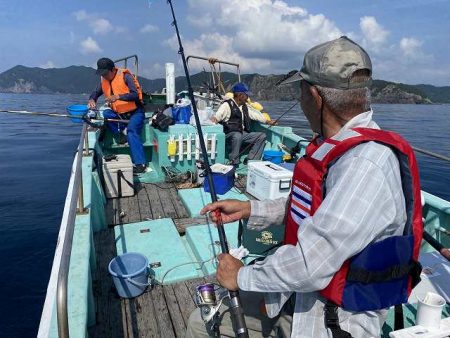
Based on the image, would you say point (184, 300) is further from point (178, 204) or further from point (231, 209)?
point (178, 204)

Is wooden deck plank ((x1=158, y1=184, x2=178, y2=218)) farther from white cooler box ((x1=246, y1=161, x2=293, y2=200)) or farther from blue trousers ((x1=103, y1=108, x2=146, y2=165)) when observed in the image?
white cooler box ((x1=246, y1=161, x2=293, y2=200))

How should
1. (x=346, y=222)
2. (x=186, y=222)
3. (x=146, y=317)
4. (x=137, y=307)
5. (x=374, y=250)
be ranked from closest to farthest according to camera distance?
(x=346, y=222) < (x=374, y=250) < (x=146, y=317) < (x=137, y=307) < (x=186, y=222)

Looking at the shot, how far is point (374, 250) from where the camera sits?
1.29 meters

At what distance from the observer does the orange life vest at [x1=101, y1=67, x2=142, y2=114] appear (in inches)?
263

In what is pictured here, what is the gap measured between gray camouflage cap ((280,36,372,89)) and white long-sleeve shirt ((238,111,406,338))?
18 centimetres

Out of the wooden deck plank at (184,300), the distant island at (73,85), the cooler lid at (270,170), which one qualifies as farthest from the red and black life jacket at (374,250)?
the distant island at (73,85)

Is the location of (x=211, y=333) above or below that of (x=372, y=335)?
below

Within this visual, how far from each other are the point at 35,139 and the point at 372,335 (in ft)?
62.9

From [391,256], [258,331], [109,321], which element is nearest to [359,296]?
[391,256]

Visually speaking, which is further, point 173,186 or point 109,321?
point 173,186

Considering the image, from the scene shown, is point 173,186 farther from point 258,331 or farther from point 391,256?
point 391,256

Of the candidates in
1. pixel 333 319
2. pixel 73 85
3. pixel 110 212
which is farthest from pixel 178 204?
pixel 73 85

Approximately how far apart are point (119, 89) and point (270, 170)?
384 centimetres

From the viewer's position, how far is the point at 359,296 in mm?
1354
